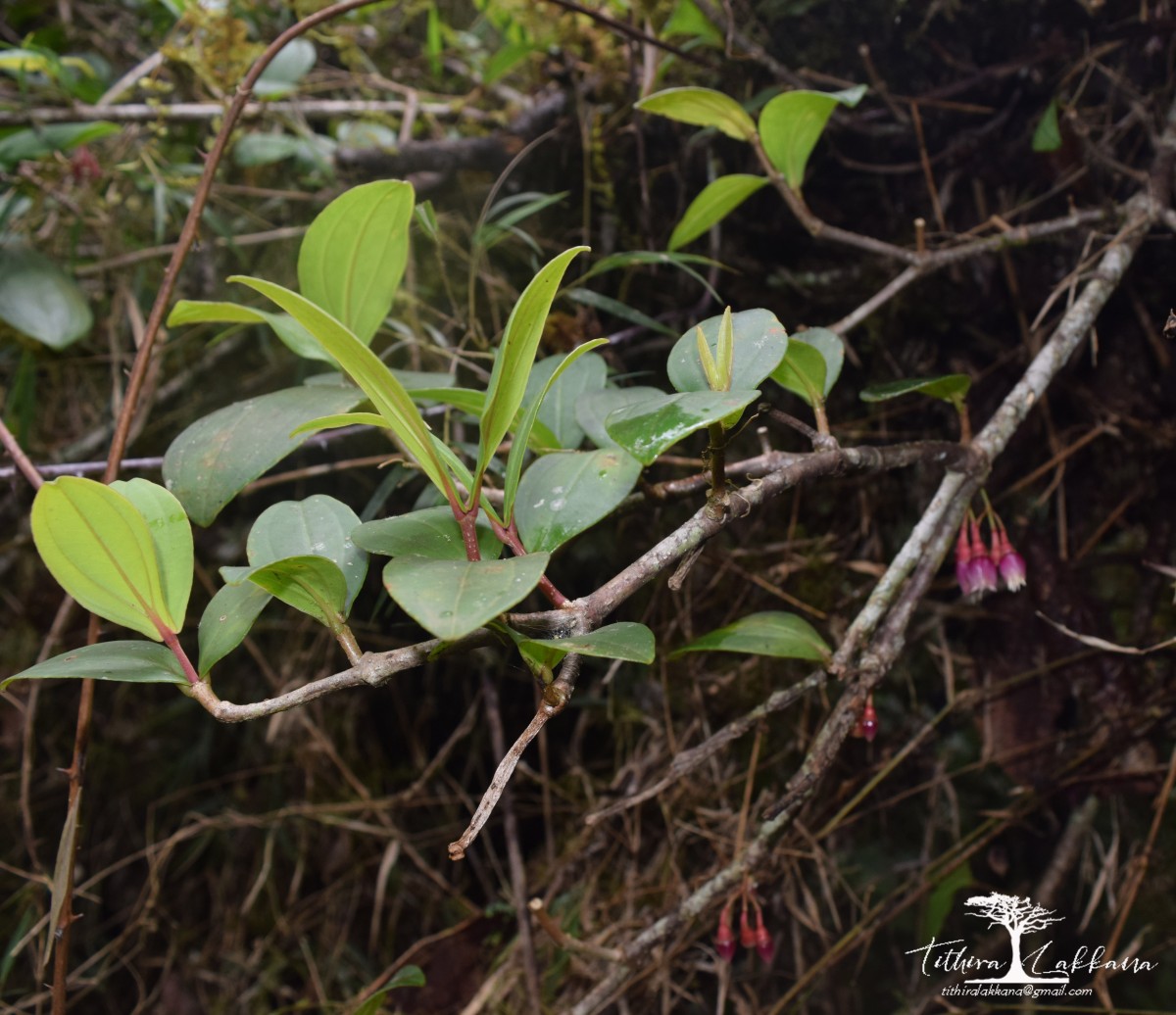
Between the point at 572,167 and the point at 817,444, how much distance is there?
701mm

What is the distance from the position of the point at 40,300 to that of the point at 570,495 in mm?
944

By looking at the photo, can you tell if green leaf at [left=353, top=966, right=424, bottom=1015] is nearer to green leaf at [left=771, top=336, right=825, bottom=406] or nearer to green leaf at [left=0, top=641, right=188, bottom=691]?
green leaf at [left=0, top=641, right=188, bottom=691]

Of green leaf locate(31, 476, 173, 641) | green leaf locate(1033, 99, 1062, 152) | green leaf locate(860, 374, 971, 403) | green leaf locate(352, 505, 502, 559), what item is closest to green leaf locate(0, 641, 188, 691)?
green leaf locate(31, 476, 173, 641)

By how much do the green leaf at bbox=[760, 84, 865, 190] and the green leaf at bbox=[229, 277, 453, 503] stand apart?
48 centimetres

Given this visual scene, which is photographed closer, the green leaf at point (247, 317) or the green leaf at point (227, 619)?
the green leaf at point (227, 619)

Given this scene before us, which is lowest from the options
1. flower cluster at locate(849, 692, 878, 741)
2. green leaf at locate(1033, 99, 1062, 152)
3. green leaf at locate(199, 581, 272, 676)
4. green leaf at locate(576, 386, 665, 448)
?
flower cluster at locate(849, 692, 878, 741)

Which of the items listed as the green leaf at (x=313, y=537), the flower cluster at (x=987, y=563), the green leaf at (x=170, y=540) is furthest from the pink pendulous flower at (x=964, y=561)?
the green leaf at (x=170, y=540)

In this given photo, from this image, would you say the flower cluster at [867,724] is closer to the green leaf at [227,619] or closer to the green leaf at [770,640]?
the green leaf at [770,640]

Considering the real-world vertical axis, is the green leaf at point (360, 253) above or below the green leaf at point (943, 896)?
above

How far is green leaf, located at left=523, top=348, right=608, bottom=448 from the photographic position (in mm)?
700

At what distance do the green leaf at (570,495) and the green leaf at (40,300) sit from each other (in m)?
0.83

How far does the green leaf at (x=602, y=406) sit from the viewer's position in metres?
0.64

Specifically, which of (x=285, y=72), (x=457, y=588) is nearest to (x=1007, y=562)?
(x=457, y=588)

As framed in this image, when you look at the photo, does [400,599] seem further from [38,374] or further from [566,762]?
[38,374]
